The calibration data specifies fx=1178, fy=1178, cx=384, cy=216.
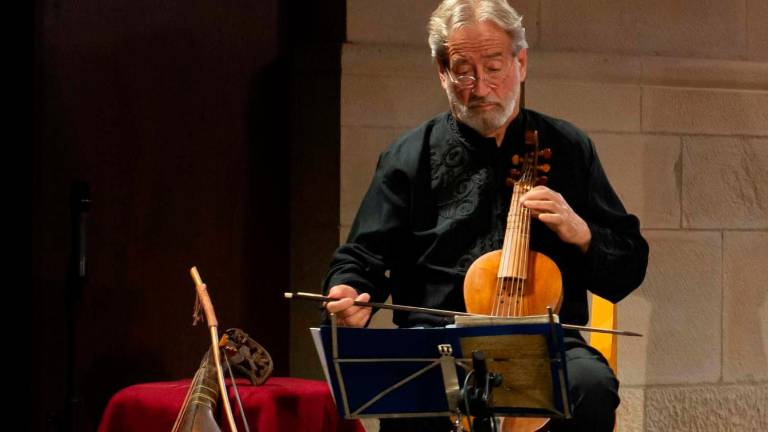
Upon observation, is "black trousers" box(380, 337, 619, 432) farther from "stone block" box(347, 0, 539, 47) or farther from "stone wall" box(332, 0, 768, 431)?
"stone block" box(347, 0, 539, 47)

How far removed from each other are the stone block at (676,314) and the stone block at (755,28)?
0.72 m

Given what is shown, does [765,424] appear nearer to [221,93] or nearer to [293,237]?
[293,237]

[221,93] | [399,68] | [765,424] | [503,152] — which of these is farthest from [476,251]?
[765,424]

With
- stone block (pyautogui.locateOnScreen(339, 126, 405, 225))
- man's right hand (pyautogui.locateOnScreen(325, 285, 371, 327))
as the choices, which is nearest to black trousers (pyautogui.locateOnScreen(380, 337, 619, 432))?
man's right hand (pyautogui.locateOnScreen(325, 285, 371, 327))

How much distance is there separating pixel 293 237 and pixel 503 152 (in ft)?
4.46

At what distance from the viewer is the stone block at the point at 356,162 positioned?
13.7ft

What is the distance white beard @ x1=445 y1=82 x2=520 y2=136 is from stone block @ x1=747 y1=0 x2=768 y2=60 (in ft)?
5.67

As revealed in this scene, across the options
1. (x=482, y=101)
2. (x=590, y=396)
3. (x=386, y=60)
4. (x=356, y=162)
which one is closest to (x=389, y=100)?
(x=386, y=60)

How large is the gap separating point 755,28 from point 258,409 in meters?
2.59

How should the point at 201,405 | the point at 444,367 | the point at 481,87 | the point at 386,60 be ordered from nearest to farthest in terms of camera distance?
the point at 444,367 < the point at 201,405 < the point at 481,87 < the point at 386,60

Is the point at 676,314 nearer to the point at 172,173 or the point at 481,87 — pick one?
the point at 481,87

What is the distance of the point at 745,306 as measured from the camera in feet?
14.6

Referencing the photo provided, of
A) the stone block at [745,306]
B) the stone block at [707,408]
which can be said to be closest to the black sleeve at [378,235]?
the stone block at [707,408]

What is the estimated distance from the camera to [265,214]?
4406mm
